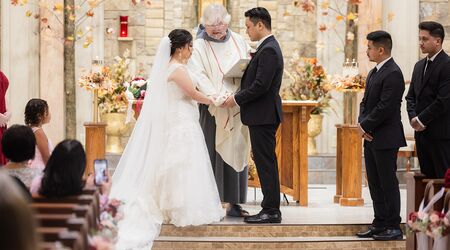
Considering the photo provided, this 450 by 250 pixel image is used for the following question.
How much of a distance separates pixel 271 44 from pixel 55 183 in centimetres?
360

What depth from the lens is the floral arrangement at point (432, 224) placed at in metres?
4.87

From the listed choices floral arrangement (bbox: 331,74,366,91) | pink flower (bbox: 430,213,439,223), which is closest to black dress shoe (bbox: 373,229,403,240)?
pink flower (bbox: 430,213,439,223)

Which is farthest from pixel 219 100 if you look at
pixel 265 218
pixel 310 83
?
pixel 310 83

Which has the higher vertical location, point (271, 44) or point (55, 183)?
point (271, 44)

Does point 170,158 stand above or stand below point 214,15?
below

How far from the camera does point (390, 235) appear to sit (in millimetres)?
6879

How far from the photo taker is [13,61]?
460 inches

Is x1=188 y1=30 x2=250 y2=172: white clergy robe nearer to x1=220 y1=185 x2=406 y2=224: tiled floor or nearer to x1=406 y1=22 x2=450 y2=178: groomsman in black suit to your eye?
x1=220 y1=185 x2=406 y2=224: tiled floor

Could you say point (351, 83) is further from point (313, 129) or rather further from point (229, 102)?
point (313, 129)

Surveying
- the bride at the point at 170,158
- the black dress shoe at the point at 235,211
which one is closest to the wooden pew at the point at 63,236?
the bride at the point at 170,158

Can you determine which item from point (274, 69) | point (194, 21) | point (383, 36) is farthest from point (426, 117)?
point (194, 21)

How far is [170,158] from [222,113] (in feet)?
2.40

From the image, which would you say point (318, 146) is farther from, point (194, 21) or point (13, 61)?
point (13, 61)

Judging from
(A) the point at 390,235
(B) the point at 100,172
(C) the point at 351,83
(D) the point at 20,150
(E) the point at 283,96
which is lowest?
(A) the point at 390,235
